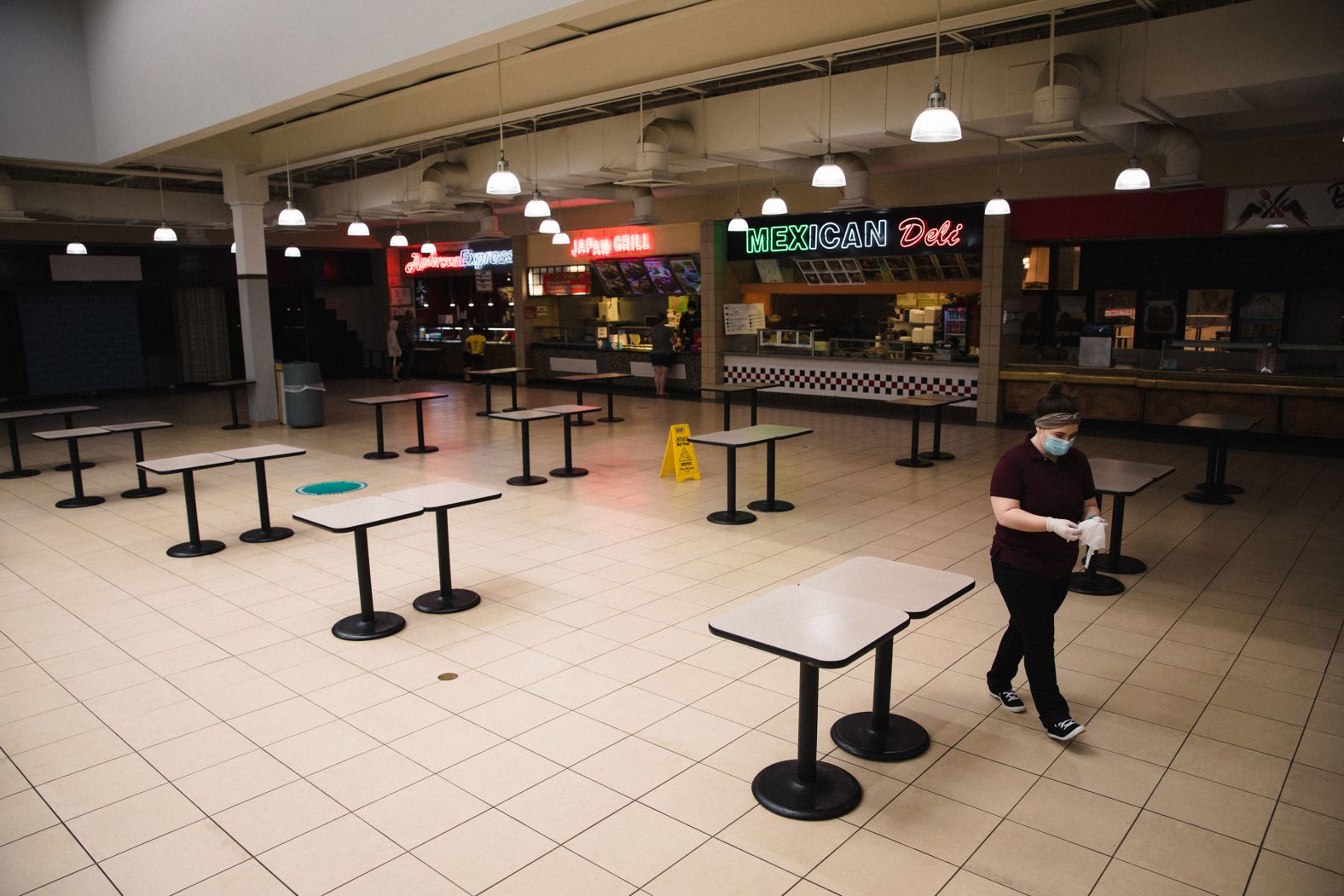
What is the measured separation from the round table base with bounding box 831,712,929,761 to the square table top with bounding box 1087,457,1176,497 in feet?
8.84

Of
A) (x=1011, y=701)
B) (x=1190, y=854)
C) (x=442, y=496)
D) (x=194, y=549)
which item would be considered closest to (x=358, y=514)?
(x=442, y=496)

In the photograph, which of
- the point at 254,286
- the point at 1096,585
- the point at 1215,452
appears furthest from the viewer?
the point at 254,286

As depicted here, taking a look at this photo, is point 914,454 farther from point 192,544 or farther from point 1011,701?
point 192,544

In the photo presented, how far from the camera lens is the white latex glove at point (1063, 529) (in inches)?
141

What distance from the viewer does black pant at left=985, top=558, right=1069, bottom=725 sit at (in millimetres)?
3803

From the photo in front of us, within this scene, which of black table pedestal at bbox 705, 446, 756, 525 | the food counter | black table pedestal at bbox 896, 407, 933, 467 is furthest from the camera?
the food counter

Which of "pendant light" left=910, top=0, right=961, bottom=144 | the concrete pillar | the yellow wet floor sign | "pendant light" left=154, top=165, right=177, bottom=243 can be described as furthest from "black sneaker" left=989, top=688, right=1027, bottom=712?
"pendant light" left=154, top=165, right=177, bottom=243

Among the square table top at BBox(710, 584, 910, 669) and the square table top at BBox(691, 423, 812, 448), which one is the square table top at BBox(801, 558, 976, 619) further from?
the square table top at BBox(691, 423, 812, 448)

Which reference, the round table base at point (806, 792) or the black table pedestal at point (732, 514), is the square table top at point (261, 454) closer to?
the black table pedestal at point (732, 514)

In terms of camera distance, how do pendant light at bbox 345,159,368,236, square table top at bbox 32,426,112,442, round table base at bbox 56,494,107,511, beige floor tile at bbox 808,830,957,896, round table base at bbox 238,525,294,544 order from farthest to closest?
pendant light at bbox 345,159,368,236, round table base at bbox 56,494,107,511, square table top at bbox 32,426,112,442, round table base at bbox 238,525,294,544, beige floor tile at bbox 808,830,957,896

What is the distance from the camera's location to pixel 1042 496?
148 inches

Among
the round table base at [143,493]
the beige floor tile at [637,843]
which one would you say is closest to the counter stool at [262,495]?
the round table base at [143,493]

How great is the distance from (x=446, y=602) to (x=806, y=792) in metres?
3.06

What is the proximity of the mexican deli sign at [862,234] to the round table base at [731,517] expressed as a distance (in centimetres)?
745
